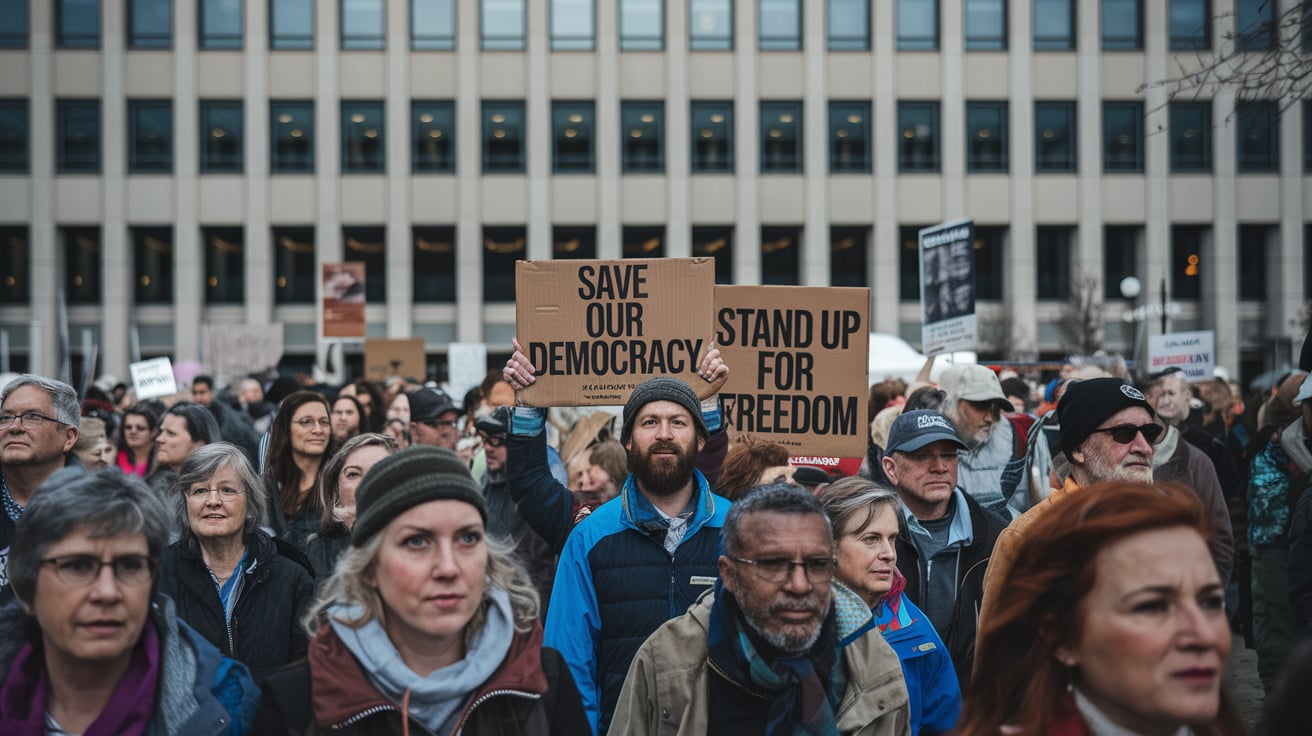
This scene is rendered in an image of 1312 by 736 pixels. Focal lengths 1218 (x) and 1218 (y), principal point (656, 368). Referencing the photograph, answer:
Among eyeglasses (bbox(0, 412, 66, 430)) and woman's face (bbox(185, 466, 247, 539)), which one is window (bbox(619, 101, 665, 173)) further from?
woman's face (bbox(185, 466, 247, 539))

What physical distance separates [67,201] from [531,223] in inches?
514

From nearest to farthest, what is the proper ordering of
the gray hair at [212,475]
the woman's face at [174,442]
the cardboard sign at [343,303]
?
the gray hair at [212,475], the woman's face at [174,442], the cardboard sign at [343,303]

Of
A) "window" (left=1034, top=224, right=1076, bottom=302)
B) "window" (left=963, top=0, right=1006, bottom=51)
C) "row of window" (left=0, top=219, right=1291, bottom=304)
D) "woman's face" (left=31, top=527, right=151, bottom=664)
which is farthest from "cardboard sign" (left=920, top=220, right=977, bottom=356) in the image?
"window" (left=963, top=0, right=1006, bottom=51)

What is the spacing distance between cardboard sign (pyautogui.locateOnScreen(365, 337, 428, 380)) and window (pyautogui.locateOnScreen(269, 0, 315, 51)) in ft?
59.1

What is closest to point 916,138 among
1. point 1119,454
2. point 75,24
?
point 75,24

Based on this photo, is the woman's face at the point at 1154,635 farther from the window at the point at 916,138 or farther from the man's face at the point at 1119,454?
the window at the point at 916,138

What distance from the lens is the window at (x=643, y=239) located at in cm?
3553

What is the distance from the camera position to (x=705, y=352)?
608 centimetres

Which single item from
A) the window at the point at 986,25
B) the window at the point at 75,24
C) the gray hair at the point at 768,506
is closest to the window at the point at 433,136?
the window at the point at 75,24

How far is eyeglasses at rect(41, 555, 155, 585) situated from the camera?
2.84 m

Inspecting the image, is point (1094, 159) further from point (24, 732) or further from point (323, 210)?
point (24, 732)

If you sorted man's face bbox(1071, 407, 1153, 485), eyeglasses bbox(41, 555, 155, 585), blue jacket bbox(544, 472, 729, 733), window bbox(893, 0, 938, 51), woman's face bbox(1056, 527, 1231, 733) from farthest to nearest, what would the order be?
window bbox(893, 0, 938, 51)
man's face bbox(1071, 407, 1153, 485)
blue jacket bbox(544, 472, 729, 733)
eyeglasses bbox(41, 555, 155, 585)
woman's face bbox(1056, 527, 1231, 733)

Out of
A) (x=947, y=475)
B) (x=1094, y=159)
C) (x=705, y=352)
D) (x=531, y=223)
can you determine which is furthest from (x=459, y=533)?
(x=1094, y=159)

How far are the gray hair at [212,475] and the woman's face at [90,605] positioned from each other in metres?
1.83
